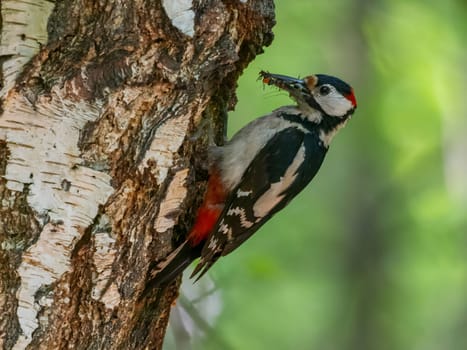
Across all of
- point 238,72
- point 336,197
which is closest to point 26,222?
point 238,72

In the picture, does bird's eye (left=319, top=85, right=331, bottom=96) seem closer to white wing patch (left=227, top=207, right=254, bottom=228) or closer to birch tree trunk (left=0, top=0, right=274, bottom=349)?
white wing patch (left=227, top=207, right=254, bottom=228)

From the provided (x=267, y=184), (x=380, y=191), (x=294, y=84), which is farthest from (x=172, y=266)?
(x=380, y=191)

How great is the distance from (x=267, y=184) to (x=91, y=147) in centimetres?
129

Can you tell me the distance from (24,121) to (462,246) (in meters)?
5.05

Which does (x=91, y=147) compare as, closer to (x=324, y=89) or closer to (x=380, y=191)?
(x=324, y=89)

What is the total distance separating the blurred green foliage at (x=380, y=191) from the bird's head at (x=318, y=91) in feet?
8.38

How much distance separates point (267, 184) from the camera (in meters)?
3.58

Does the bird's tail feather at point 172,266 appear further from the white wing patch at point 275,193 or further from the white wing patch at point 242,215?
the white wing patch at point 275,193

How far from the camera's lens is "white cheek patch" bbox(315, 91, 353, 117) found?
12.8ft

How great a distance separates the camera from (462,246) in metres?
6.70

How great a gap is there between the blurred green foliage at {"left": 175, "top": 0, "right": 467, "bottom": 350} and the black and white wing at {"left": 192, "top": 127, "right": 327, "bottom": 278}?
2808 mm

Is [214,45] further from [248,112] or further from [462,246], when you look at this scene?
[248,112]

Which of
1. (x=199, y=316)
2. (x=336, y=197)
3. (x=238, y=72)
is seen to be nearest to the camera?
(x=238, y=72)

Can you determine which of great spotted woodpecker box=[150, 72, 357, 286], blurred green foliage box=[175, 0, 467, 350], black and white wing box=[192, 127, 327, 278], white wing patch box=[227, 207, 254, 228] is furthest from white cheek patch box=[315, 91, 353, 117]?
blurred green foliage box=[175, 0, 467, 350]
